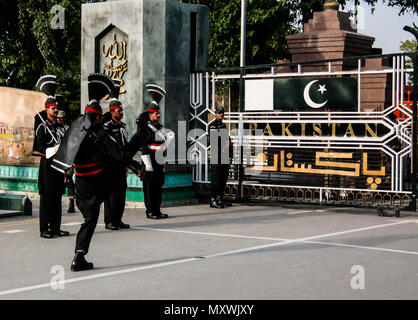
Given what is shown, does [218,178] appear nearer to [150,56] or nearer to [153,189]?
[153,189]

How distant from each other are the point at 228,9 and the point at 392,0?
7.69 meters

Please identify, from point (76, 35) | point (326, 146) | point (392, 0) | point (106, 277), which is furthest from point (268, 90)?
point (392, 0)

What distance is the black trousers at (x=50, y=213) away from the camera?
1036 cm

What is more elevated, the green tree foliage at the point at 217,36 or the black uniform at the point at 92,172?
the green tree foliage at the point at 217,36

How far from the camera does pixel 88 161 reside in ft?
26.8

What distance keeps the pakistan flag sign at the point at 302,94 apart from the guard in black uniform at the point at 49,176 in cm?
479

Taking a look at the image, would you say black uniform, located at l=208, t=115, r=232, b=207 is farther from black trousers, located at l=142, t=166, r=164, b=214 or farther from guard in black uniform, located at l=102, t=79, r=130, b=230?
guard in black uniform, located at l=102, t=79, r=130, b=230

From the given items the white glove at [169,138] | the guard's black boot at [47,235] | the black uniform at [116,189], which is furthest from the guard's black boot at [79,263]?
the white glove at [169,138]

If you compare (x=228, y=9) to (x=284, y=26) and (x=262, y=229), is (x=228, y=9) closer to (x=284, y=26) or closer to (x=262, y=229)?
(x=284, y=26)

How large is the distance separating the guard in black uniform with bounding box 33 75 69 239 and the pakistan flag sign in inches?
188

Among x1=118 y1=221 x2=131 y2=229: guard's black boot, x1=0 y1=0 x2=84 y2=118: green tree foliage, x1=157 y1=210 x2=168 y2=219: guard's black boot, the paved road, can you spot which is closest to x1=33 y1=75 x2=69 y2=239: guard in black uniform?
the paved road

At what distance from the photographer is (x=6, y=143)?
650 inches
